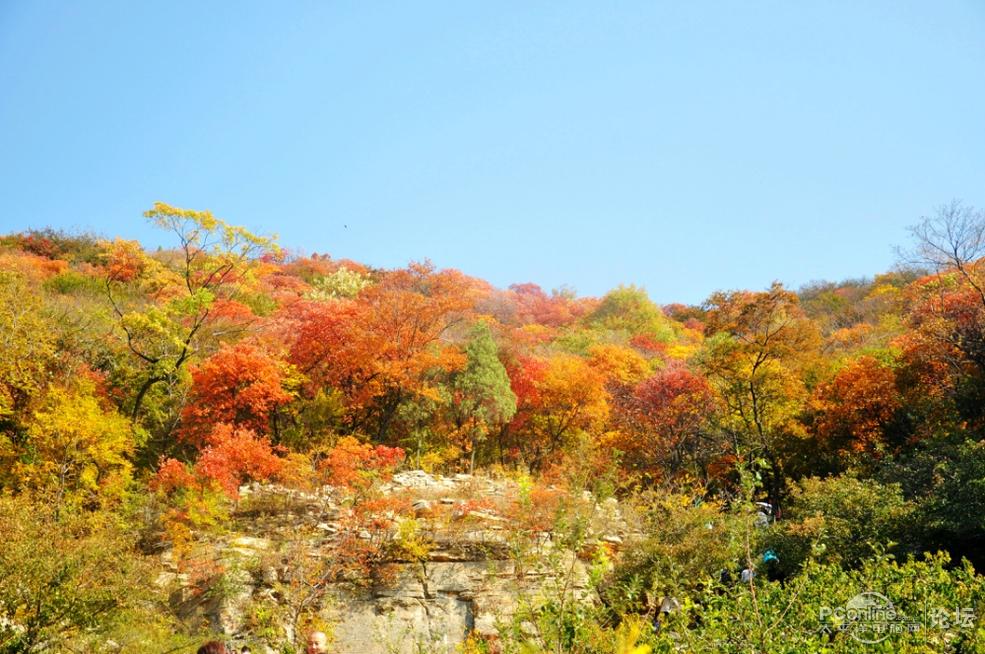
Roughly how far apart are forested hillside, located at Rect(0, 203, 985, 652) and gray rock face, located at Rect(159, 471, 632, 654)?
20.9 inches

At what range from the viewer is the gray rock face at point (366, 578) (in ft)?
42.8

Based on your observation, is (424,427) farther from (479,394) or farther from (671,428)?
(671,428)

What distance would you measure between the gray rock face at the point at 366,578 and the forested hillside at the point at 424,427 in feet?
1.75

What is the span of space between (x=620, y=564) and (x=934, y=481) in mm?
6031

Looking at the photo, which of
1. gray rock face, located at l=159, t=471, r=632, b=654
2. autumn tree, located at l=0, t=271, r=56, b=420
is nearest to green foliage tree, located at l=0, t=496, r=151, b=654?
gray rock face, located at l=159, t=471, r=632, b=654

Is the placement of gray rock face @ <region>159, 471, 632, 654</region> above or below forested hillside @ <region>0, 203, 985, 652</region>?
below

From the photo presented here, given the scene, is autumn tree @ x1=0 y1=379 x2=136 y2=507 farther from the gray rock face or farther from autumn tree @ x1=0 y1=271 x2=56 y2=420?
the gray rock face

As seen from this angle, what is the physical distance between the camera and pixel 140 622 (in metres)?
9.80

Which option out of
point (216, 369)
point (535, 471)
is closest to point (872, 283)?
point (535, 471)

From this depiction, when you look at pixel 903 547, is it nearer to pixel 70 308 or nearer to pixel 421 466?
pixel 421 466

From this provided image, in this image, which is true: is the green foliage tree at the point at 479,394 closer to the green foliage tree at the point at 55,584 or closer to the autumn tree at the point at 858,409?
the autumn tree at the point at 858,409

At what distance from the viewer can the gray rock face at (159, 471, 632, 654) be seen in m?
13.1

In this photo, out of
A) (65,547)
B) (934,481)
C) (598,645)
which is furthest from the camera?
(934,481)

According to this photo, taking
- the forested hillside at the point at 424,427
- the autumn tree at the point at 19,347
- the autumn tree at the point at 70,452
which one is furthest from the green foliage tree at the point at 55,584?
the autumn tree at the point at 19,347
